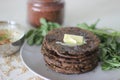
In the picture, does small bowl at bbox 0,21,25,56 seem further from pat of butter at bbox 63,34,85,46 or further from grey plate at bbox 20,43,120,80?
pat of butter at bbox 63,34,85,46

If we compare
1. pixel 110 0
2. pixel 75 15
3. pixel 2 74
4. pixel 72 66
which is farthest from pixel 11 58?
pixel 110 0

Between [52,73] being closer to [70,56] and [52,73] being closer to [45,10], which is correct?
[70,56]

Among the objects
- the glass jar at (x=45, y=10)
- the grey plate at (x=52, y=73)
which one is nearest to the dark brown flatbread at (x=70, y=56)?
the grey plate at (x=52, y=73)

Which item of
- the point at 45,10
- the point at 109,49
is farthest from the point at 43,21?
the point at 109,49

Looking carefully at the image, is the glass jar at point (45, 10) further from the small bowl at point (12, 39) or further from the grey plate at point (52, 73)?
the grey plate at point (52, 73)

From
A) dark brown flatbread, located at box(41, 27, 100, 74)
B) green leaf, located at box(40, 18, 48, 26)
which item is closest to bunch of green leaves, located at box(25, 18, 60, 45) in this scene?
green leaf, located at box(40, 18, 48, 26)

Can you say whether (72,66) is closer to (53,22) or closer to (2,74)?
(2,74)
